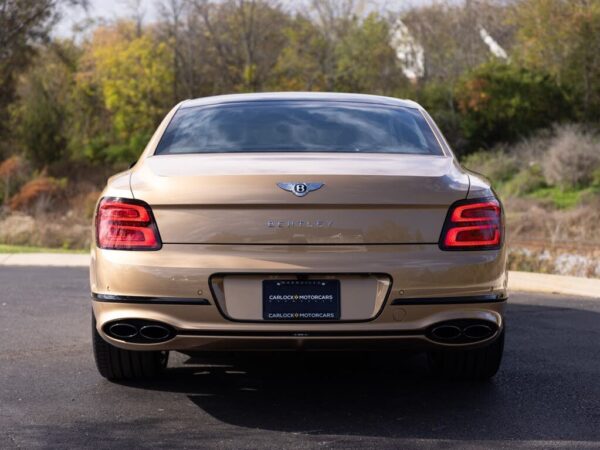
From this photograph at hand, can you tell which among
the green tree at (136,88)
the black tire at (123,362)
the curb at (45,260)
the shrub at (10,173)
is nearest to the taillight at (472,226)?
the black tire at (123,362)

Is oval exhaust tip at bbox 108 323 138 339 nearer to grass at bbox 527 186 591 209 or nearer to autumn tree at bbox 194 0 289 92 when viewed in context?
grass at bbox 527 186 591 209

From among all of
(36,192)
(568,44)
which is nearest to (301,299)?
(36,192)

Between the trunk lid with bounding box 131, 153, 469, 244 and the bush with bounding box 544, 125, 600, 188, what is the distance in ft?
98.3

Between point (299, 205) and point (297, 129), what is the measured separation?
105 cm

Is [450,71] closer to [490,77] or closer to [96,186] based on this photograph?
[490,77]

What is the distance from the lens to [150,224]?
497 centimetres

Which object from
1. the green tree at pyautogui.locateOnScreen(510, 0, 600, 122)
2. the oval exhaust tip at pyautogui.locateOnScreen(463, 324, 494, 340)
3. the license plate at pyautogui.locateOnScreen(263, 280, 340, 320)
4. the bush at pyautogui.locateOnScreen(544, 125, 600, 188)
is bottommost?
the bush at pyautogui.locateOnScreen(544, 125, 600, 188)

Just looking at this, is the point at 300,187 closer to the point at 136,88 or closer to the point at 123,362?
the point at 123,362

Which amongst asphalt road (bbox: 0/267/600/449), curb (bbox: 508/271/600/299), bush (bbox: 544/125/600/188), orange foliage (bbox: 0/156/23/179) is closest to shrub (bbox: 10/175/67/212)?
orange foliage (bbox: 0/156/23/179)

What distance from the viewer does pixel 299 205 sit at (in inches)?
192

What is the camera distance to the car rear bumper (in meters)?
4.85

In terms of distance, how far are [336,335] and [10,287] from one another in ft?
21.1

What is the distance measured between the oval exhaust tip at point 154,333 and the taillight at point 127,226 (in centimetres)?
38

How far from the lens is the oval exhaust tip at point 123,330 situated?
504 cm
